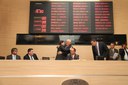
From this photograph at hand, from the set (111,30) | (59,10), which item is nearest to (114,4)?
(111,30)

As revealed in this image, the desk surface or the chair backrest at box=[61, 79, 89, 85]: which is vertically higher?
the desk surface

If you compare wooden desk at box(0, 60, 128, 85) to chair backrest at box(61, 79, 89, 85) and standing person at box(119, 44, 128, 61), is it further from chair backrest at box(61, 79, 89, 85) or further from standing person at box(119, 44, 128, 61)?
standing person at box(119, 44, 128, 61)

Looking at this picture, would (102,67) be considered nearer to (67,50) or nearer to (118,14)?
(67,50)

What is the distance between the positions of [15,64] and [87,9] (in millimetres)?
4964

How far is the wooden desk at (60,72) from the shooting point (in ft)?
5.82

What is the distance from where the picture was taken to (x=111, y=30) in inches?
258

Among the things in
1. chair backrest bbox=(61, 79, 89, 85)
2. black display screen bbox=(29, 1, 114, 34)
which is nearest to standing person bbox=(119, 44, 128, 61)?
black display screen bbox=(29, 1, 114, 34)

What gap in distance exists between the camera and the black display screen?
6.54 m

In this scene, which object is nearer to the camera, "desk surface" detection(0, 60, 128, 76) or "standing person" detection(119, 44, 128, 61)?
"desk surface" detection(0, 60, 128, 76)

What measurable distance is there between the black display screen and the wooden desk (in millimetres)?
4603

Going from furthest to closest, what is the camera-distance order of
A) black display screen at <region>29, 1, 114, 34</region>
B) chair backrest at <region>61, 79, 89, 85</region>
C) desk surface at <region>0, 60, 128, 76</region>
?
black display screen at <region>29, 1, 114, 34</region> → desk surface at <region>0, 60, 128, 76</region> → chair backrest at <region>61, 79, 89, 85</region>

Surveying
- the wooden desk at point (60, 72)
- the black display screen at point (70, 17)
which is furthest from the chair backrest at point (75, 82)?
the black display screen at point (70, 17)

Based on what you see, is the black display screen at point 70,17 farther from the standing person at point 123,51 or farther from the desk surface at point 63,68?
the desk surface at point 63,68

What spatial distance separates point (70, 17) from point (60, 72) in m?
4.85
